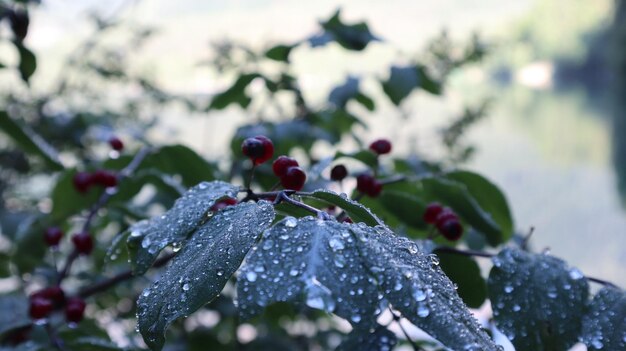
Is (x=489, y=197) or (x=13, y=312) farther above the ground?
(x=489, y=197)

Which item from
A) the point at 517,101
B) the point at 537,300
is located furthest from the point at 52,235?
the point at 517,101

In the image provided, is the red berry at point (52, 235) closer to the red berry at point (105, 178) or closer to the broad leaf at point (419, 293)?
the red berry at point (105, 178)

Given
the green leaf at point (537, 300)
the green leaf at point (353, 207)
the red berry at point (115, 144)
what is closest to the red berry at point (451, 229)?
the green leaf at point (537, 300)

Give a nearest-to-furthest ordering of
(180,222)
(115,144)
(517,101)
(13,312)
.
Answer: (180,222)
(13,312)
(115,144)
(517,101)

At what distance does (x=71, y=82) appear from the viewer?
2.25m

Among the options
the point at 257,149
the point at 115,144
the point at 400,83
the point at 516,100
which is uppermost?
the point at 257,149

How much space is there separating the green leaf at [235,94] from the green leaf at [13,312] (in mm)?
412

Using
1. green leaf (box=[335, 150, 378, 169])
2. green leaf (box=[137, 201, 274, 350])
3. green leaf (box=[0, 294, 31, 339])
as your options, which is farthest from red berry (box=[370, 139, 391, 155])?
green leaf (box=[0, 294, 31, 339])

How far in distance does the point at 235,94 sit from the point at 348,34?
21 centimetres

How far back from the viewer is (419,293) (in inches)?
11.2

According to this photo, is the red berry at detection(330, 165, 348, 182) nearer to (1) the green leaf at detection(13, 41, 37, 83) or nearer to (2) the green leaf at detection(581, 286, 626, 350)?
(2) the green leaf at detection(581, 286, 626, 350)

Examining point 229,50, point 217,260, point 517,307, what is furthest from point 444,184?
point 229,50

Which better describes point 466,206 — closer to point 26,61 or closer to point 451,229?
point 451,229

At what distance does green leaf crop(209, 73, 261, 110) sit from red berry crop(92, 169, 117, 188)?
0.25 meters
